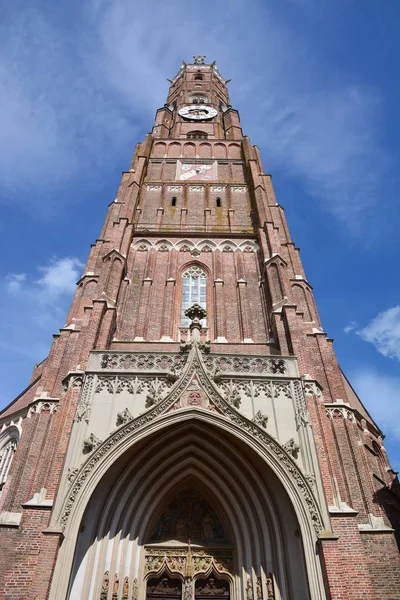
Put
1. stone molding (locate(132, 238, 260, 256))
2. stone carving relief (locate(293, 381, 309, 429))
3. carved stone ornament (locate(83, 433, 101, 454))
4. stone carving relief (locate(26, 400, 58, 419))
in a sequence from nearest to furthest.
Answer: carved stone ornament (locate(83, 433, 101, 454)) → stone carving relief (locate(293, 381, 309, 429)) → stone carving relief (locate(26, 400, 58, 419)) → stone molding (locate(132, 238, 260, 256))

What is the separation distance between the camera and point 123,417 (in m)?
12.4

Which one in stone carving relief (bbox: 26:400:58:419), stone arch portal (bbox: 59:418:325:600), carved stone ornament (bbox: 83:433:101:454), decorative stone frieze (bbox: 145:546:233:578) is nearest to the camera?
stone arch portal (bbox: 59:418:325:600)

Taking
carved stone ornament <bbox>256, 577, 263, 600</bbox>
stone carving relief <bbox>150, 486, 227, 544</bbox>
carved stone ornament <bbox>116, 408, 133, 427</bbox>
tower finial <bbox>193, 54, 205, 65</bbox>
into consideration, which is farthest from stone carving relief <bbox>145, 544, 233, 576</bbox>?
tower finial <bbox>193, 54, 205, 65</bbox>

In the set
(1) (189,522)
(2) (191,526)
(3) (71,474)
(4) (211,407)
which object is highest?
(4) (211,407)

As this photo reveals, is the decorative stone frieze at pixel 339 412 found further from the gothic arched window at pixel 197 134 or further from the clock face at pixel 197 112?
the clock face at pixel 197 112

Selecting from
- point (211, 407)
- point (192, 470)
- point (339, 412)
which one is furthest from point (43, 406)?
point (339, 412)

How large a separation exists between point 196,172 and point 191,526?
67.9 ft

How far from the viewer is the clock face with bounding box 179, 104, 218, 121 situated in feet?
120

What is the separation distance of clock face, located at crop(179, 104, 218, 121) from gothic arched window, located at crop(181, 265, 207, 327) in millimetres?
20014

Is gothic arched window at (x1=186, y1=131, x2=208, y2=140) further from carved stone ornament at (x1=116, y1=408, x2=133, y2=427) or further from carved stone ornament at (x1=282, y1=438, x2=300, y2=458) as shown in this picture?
carved stone ornament at (x1=282, y1=438, x2=300, y2=458)

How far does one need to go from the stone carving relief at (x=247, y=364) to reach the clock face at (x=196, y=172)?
52.0 ft

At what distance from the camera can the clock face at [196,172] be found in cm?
2745

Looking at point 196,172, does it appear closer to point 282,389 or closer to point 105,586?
point 282,389

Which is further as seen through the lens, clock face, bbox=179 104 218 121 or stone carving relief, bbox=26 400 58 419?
clock face, bbox=179 104 218 121
